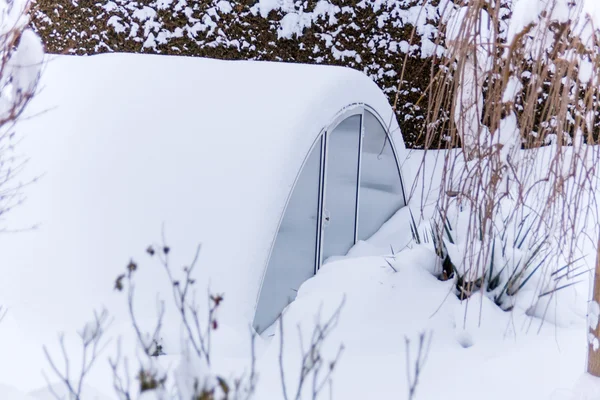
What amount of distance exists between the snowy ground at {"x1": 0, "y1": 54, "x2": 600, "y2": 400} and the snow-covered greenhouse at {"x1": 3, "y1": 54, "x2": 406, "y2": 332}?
0.31 m

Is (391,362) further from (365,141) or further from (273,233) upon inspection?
(365,141)

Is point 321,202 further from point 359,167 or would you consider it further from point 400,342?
point 400,342

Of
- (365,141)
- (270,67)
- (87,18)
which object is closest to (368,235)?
(365,141)

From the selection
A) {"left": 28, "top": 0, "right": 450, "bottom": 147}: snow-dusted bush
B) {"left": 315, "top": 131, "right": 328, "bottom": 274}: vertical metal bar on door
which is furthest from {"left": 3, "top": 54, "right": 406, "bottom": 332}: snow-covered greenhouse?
{"left": 28, "top": 0, "right": 450, "bottom": 147}: snow-dusted bush

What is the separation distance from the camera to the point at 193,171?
12.9 ft

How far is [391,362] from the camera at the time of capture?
2822 mm

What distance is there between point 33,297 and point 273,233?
1.33 metres

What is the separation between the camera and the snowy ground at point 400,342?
8.68 ft

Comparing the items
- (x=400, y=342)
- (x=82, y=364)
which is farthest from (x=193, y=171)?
(x=400, y=342)

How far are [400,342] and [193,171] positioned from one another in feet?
5.46

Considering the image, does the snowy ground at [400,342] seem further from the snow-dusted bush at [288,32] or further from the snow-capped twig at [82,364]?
the snow-dusted bush at [288,32]

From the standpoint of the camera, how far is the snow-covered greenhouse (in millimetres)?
3609

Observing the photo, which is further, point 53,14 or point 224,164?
point 53,14

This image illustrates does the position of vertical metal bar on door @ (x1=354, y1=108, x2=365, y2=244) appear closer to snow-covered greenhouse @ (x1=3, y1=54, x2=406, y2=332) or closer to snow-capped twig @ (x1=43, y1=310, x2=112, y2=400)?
snow-covered greenhouse @ (x1=3, y1=54, x2=406, y2=332)
